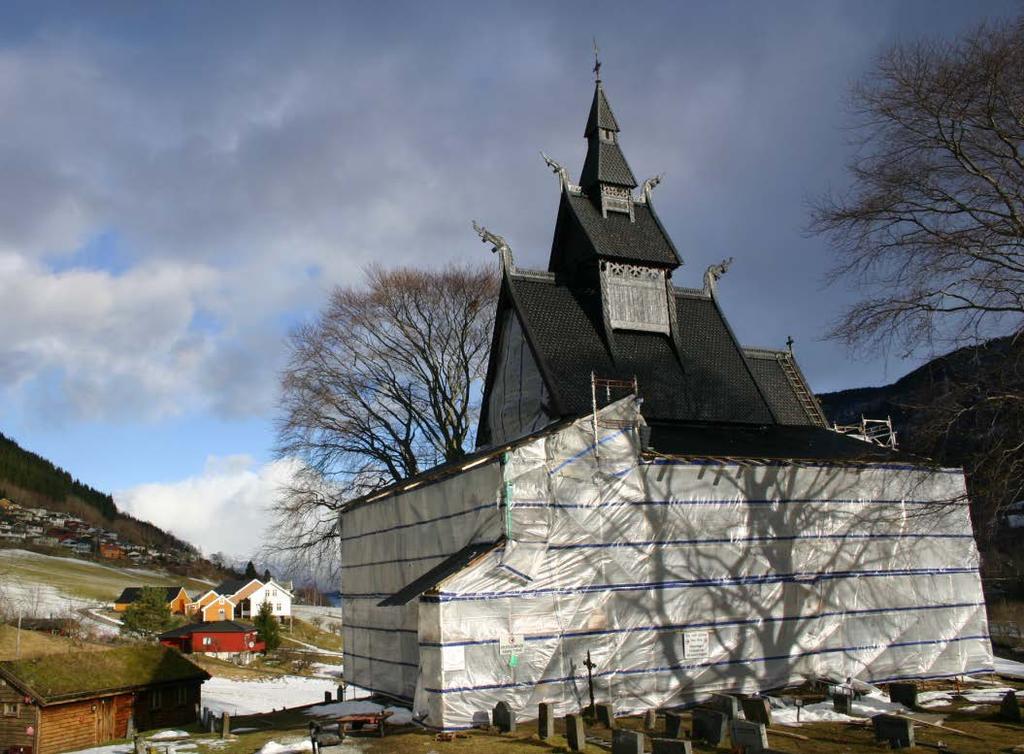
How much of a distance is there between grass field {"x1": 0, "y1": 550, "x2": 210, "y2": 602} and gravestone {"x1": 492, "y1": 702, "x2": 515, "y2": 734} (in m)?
79.7

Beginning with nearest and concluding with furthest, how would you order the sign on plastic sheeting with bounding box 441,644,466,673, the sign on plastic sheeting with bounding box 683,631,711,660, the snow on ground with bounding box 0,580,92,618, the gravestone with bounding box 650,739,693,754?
the gravestone with bounding box 650,739,693,754 < the sign on plastic sheeting with bounding box 441,644,466,673 < the sign on plastic sheeting with bounding box 683,631,711,660 < the snow on ground with bounding box 0,580,92,618

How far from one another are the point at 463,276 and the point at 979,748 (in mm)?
25754

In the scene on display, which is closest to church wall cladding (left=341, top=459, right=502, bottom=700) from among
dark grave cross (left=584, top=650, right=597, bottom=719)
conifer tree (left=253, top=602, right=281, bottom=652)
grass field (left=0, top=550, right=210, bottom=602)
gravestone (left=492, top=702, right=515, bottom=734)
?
gravestone (left=492, top=702, right=515, bottom=734)

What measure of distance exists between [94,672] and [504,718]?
15.9 meters

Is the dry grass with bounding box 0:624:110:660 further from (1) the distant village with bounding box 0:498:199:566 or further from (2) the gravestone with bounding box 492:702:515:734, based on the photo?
(1) the distant village with bounding box 0:498:199:566

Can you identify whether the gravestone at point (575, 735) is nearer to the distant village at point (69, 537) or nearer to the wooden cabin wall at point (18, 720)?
the wooden cabin wall at point (18, 720)

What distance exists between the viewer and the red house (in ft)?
200

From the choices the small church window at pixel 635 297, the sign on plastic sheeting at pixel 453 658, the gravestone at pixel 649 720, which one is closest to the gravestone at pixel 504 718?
the sign on plastic sheeting at pixel 453 658

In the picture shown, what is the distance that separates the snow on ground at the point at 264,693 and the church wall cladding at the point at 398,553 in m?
7.17

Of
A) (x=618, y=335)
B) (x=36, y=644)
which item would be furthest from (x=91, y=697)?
(x=36, y=644)

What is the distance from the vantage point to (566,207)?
28547 mm

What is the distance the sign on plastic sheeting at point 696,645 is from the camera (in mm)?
18469

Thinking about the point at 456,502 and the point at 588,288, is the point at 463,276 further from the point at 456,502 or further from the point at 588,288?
the point at 456,502

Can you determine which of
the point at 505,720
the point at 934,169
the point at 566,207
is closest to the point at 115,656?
the point at 505,720
